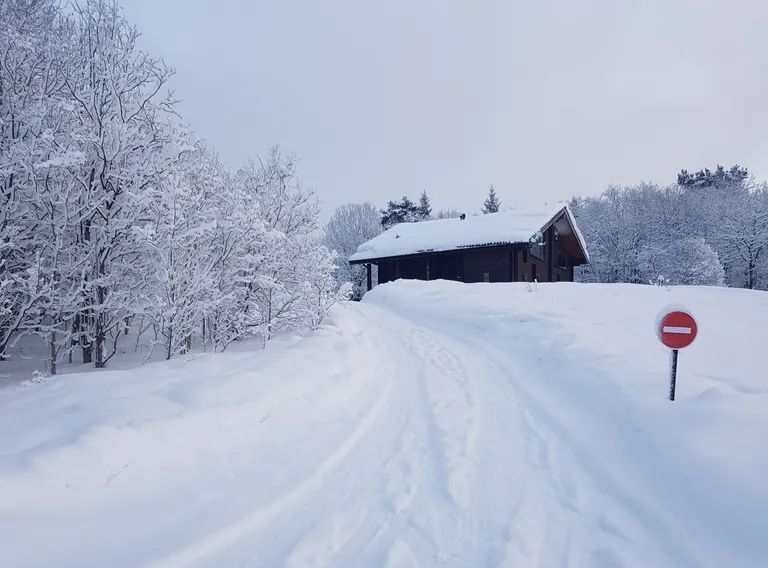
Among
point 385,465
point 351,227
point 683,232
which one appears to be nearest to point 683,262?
point 683,232

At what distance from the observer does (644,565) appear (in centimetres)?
268

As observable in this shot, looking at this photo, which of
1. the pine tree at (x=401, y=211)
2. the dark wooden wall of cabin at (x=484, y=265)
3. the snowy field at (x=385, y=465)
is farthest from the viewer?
the pine tree at (x=401, y=211)

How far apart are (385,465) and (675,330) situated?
11.8 feet

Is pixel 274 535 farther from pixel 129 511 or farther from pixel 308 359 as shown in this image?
pixel 308 359

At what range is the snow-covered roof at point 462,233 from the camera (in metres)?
23.3

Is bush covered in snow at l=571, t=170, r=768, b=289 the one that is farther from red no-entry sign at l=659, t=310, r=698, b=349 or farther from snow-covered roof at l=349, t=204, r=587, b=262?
red no-entry sign at l=659, t=310, r=698, b=349

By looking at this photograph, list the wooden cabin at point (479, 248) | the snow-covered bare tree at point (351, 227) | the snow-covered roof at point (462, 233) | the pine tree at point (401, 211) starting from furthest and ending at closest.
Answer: the snow-covered bare tree at point (351, 227), the pine tree at point (401, 211), the wooden cabin at point (479, 248), the snow-covered roof at point (462, 233)

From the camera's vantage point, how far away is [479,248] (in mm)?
24094

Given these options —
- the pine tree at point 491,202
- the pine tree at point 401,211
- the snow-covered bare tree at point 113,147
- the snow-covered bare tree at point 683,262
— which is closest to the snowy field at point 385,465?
the snow-covered bare tree at point 113,147

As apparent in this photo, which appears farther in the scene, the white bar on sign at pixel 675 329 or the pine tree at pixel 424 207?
the pine tree at pixel 424 207

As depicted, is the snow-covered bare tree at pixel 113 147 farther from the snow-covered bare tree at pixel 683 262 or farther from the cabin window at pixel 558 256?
the snow-covered bare tree at pixel 683 262

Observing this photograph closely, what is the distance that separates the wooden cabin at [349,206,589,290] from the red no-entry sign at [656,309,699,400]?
1811cm

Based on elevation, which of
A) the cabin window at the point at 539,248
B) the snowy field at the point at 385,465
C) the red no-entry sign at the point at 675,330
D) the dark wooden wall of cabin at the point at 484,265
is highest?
the cabin window at the point at 539,248

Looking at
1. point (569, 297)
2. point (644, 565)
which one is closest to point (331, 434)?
point (644, 565)
